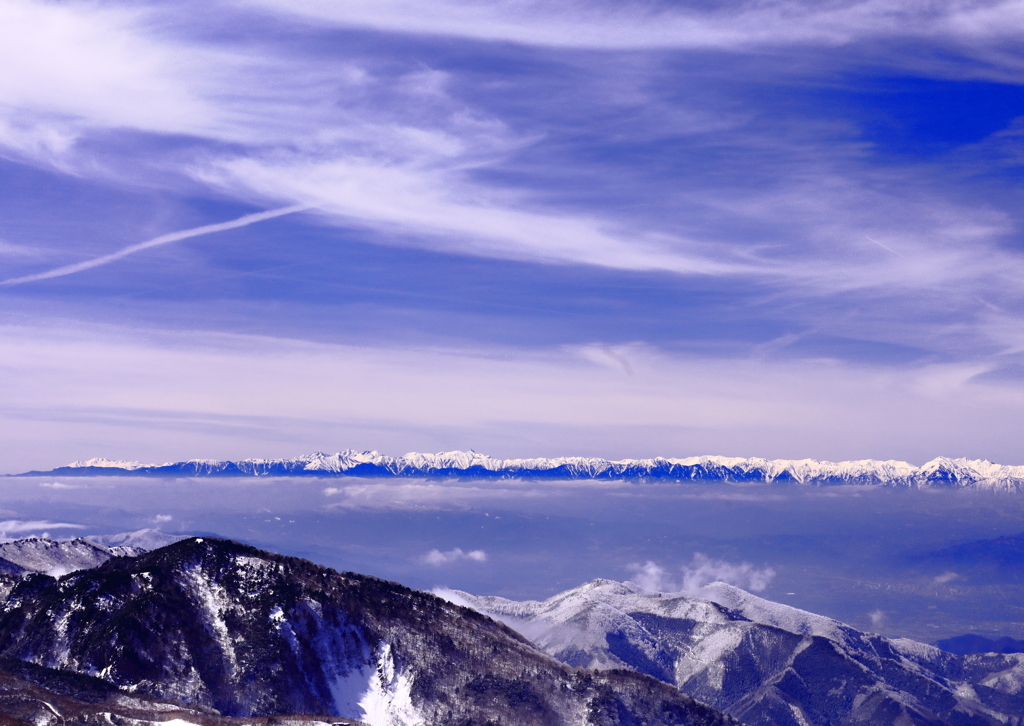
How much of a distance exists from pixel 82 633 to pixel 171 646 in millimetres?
18979

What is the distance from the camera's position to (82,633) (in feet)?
648

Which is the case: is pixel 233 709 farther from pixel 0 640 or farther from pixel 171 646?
pixel 0 640

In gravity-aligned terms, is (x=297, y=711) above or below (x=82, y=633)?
below

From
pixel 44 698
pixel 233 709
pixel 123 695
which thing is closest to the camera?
pixel 44 698

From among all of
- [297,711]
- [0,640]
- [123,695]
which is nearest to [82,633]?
[0,640]

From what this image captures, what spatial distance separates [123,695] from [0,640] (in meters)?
49.6

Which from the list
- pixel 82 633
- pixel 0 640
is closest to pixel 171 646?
pixel 82 633

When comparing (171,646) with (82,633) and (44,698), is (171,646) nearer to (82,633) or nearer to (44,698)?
(82,633)

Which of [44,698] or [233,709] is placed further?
[233,709]

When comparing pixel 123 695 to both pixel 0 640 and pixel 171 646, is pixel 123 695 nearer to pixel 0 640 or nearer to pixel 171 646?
pixel 171 646

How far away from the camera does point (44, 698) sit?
149m

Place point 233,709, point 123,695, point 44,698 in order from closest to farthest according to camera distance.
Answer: point 44,698
point 123,695
point 233,709

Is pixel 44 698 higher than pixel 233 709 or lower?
higher

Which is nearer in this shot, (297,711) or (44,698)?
(44,698)
